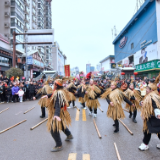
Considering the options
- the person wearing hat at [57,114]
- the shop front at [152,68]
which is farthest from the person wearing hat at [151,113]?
the shop front at [152,68]

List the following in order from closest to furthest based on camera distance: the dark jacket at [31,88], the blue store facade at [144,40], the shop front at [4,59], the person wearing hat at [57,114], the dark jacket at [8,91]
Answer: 1. the person wearing hat at [57,114]
2. the dark jacket at [8,91]
3. the dark jacket at [31,88]
4. the blue store facade at [144,40]
5. the shop front at [4,59]

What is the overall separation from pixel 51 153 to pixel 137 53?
25898 mm

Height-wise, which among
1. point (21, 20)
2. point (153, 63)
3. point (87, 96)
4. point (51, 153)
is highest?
point (21, 20)

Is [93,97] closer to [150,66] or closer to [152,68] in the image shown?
[152,68]

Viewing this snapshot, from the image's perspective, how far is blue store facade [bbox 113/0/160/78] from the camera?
20234 mm

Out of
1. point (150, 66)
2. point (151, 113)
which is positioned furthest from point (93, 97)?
point (150, 66)

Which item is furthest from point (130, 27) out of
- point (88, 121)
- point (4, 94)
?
point (88, 121)

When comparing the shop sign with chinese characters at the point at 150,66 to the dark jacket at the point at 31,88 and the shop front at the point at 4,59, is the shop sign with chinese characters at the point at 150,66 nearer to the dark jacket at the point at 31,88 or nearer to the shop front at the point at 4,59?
the dark jacket at the point at 31,88

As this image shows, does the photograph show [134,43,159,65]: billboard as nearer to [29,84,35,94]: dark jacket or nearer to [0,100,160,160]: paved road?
[29,84,35,94]: dark jacket

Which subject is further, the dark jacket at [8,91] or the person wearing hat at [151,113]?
the dark jacket at [8,91]

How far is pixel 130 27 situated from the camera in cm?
3108

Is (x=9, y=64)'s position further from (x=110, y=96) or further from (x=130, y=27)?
(x=110, y=96)

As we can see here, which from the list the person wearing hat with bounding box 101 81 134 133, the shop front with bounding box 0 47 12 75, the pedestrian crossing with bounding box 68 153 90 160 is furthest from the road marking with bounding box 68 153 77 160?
the shop front with bounding box 0 47 12 75

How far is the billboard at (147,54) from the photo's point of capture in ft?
67.5
